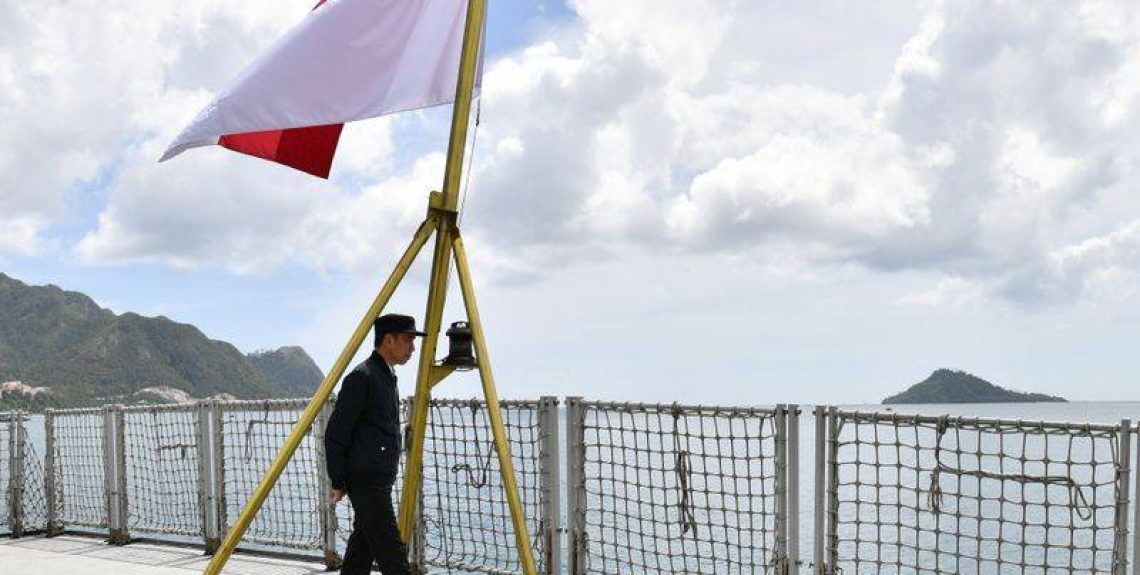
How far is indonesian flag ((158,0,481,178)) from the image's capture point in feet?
16.8

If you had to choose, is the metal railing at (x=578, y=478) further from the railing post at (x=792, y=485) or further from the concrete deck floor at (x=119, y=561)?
the concrete deck floor at (x=119, y=561)

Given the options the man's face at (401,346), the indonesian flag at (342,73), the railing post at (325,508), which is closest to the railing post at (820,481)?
the man's face at (401,346)

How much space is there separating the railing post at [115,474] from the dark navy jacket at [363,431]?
536 centimetres

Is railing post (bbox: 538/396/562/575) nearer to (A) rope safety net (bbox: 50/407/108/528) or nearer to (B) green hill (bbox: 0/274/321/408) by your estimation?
(A) rope safety net (bbox: 50/407/108/528)

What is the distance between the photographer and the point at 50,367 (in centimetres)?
17762

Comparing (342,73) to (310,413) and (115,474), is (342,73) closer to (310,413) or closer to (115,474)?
(310,413)

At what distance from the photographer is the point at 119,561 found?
851cm

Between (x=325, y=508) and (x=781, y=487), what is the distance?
146 inches

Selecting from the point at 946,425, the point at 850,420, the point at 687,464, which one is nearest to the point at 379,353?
the point at 687,464

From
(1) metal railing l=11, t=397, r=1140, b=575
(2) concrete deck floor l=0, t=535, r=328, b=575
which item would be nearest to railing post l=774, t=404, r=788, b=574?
(1) metal railing l=11, t=397, r=1140, b=575

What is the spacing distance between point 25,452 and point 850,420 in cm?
919

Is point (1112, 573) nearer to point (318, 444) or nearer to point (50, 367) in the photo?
point (318, 444)

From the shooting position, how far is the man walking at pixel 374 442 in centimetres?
518

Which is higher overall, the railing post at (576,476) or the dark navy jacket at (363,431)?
the dark navy jacket at (363,431)
